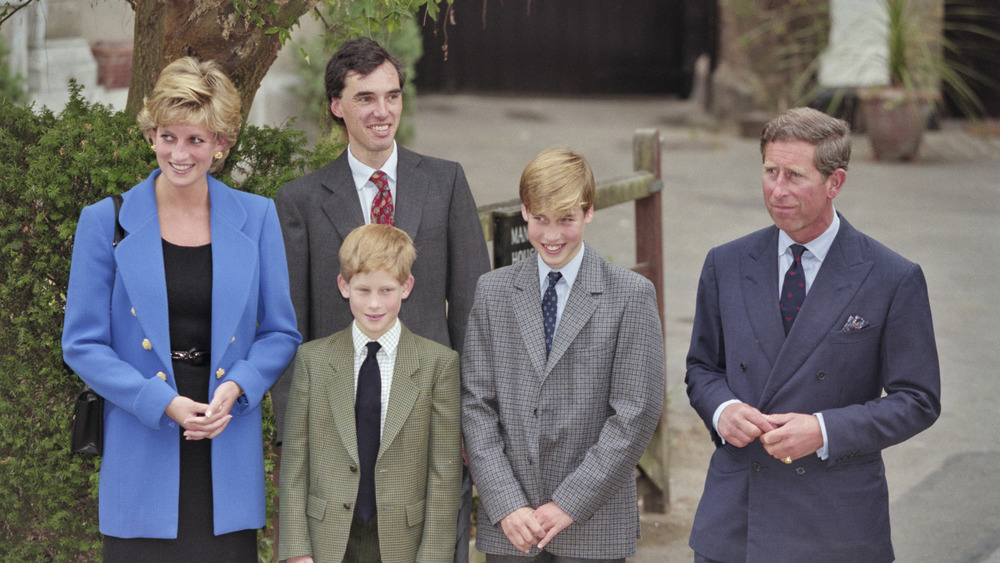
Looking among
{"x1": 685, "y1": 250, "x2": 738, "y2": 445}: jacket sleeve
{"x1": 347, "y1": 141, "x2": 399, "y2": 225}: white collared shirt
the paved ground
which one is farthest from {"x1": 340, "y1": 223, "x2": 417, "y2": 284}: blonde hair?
the paved ground

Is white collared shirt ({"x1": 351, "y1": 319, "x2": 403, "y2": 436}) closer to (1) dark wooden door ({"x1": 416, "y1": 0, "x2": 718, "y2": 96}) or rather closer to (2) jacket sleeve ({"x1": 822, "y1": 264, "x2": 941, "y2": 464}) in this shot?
(2) jacket sleeve ({"x1": 822, "y1": 264, "x2": 941, "y2": 464})

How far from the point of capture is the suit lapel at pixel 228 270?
3127 millimetres

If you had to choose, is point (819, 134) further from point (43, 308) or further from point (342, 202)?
point (43, 308)

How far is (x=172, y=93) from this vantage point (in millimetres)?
3037

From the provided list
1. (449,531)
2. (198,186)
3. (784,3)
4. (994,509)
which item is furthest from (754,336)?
(784,3)

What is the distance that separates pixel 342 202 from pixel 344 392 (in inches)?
28.3

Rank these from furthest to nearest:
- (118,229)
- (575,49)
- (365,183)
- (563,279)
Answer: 1. (575,49)
2. (365,183)
3. (563,279)
4. (118,229)

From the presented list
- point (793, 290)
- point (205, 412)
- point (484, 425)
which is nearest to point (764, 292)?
point (793, 290)

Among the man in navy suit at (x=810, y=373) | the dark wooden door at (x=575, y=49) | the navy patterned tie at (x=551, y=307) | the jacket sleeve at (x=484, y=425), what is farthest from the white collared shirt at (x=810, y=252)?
the dark wooden door at (x=575, y=49)

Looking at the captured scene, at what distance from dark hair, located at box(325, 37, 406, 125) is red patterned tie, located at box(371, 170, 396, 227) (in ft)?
0.96

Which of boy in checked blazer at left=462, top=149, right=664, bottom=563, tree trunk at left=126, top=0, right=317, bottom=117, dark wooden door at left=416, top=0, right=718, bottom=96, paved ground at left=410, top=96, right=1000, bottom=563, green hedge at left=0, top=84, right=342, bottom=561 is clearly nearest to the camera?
boy in checked blazer at left=462, top=149, right=664, bottom=563

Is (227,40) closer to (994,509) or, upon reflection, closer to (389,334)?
(389,334)

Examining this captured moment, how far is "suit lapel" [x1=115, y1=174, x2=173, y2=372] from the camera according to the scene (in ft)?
10.0

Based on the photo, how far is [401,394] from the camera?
3.19 metres
